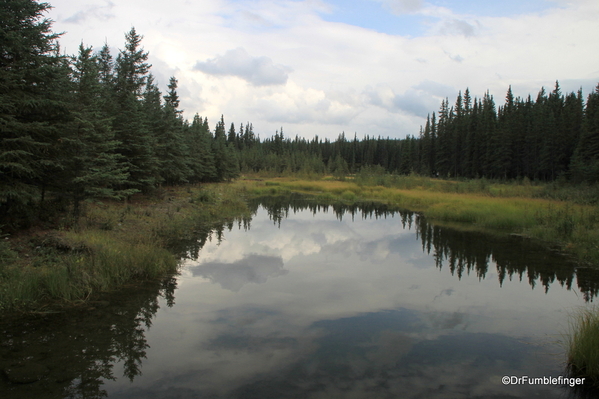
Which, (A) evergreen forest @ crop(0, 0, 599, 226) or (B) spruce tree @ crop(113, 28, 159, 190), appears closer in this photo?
(A) evergreen forest @ crop(0, 0, 599, 226)

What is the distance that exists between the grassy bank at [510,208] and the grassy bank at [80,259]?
15.7 m

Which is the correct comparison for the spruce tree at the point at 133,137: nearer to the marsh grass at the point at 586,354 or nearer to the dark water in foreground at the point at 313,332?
the dark water in foreground at the point at 313,332

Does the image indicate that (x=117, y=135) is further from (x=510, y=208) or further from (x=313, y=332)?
(x=510, y=208)

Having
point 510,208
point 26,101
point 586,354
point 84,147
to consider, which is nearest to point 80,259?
point 26,101

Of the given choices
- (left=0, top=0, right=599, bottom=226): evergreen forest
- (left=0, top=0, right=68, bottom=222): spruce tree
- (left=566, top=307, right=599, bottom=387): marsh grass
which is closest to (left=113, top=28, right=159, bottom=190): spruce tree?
(left=0, top=0, right=599, bottom=226): evergreen forest

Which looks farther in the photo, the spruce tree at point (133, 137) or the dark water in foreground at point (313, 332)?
the spruce tree at point (133, 137)

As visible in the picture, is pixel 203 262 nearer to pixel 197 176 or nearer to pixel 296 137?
pixel 197 176

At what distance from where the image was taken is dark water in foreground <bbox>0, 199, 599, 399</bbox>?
6113mm

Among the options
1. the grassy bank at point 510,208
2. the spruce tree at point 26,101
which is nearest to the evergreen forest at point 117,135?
the spruce tree at point 26,101

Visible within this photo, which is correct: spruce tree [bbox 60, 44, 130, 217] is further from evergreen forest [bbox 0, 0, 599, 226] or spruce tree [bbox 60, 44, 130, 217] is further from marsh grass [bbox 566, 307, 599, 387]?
marsh grass [bbox 566, 307, 599, 387]

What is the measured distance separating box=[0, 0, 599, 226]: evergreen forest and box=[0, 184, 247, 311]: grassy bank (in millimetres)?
1070

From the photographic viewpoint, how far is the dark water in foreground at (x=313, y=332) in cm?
611

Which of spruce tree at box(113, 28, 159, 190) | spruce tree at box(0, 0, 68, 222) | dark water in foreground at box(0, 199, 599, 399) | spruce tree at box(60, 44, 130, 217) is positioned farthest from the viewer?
→ spruce tree at box(113, 28, 159, 190)

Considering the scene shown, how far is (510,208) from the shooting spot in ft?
76.7
